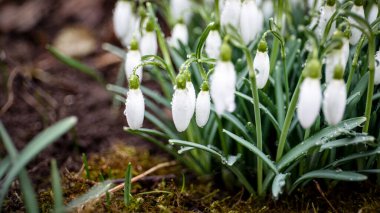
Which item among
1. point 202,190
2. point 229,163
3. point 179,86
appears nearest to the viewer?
point 179,86

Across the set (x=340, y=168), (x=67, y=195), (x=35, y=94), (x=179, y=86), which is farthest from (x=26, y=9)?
(x=340, y=168)

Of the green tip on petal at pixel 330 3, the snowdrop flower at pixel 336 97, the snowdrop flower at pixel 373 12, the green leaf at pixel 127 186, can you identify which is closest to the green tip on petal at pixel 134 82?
the green leaf at pixel 127 186

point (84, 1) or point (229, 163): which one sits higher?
point (84, 1)

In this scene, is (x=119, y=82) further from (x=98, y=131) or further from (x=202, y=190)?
(x=202, y=190)

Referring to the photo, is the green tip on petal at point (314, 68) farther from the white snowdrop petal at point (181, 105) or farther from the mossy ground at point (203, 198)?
the mossy ground at point (203, 198)

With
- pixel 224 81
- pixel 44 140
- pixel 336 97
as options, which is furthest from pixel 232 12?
pixel 44 140

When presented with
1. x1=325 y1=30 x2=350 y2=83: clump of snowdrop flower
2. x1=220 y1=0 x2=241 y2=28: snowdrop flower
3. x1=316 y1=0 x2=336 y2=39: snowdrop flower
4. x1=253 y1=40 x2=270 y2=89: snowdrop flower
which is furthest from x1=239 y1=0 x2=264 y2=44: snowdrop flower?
x1=325 y1=30 x2=350 y2=83: clump of snowdrop flower

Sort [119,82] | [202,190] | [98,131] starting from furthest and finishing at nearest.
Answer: [119,82] < [98,131] < [202,190]
